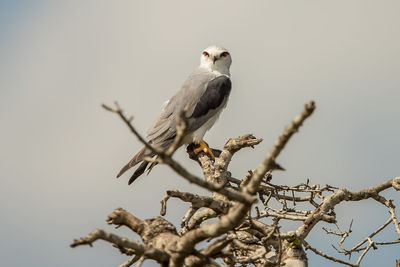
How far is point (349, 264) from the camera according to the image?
16.5ft

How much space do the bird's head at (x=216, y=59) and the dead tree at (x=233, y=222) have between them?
314 cm

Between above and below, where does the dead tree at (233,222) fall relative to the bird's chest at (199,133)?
below

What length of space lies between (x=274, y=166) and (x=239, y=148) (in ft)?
13.2

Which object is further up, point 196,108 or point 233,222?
point 196,108

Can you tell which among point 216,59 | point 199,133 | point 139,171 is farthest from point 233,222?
point 216,59

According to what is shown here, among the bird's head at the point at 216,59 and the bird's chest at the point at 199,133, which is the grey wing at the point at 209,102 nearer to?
the bird's chest at the point at 199,133

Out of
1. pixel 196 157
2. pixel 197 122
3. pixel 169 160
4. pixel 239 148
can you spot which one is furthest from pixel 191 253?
pixel 197 122

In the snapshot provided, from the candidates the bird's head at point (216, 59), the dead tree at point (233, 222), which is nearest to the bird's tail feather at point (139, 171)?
the dead tree at point (233, 222)

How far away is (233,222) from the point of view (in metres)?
3.48

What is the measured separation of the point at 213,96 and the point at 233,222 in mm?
6309

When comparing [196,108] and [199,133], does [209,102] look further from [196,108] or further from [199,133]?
[199,133]

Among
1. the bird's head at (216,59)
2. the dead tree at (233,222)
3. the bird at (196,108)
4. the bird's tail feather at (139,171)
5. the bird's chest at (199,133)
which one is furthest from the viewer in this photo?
the bird's head at (216,59)

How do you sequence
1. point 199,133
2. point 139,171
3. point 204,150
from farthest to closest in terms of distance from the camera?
point 199,133, point 204,150, point 139,171

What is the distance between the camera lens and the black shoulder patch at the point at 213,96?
952 centimetres
